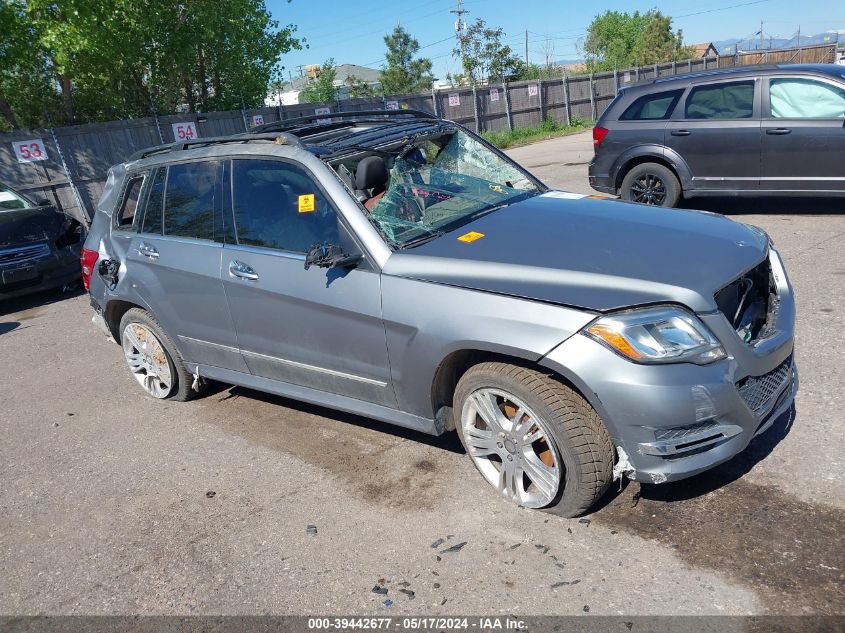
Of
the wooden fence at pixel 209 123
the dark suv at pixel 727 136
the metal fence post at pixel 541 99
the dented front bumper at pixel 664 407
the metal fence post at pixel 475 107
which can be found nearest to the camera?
the dented front bumper at pixel 664 407

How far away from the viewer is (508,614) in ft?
8.91

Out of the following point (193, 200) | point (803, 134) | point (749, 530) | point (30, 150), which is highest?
point (30, 150)

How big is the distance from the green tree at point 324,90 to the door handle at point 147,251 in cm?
2909

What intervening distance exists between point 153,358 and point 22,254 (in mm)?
4759

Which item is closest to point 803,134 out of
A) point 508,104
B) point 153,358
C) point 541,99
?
point 153,358

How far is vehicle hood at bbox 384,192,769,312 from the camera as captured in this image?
2.96 m

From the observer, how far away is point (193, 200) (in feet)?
14.9

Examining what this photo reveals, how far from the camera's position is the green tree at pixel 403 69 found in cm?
6247

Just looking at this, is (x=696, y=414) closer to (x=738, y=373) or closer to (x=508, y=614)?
(x=738, y=373)

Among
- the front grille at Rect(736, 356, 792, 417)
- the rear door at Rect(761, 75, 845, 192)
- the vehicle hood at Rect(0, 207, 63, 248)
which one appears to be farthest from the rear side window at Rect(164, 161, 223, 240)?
the rear door at Rect(761, 75, 845, 192)

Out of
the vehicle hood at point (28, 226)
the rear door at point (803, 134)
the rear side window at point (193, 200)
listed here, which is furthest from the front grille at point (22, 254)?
the rear door at point (803, 134)

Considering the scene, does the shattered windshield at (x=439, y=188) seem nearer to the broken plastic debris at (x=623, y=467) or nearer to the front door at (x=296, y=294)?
the front door at (x=296, y=294)

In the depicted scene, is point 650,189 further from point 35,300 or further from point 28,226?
point 35,300

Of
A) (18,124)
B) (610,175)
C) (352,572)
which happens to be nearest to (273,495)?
(352,572)
